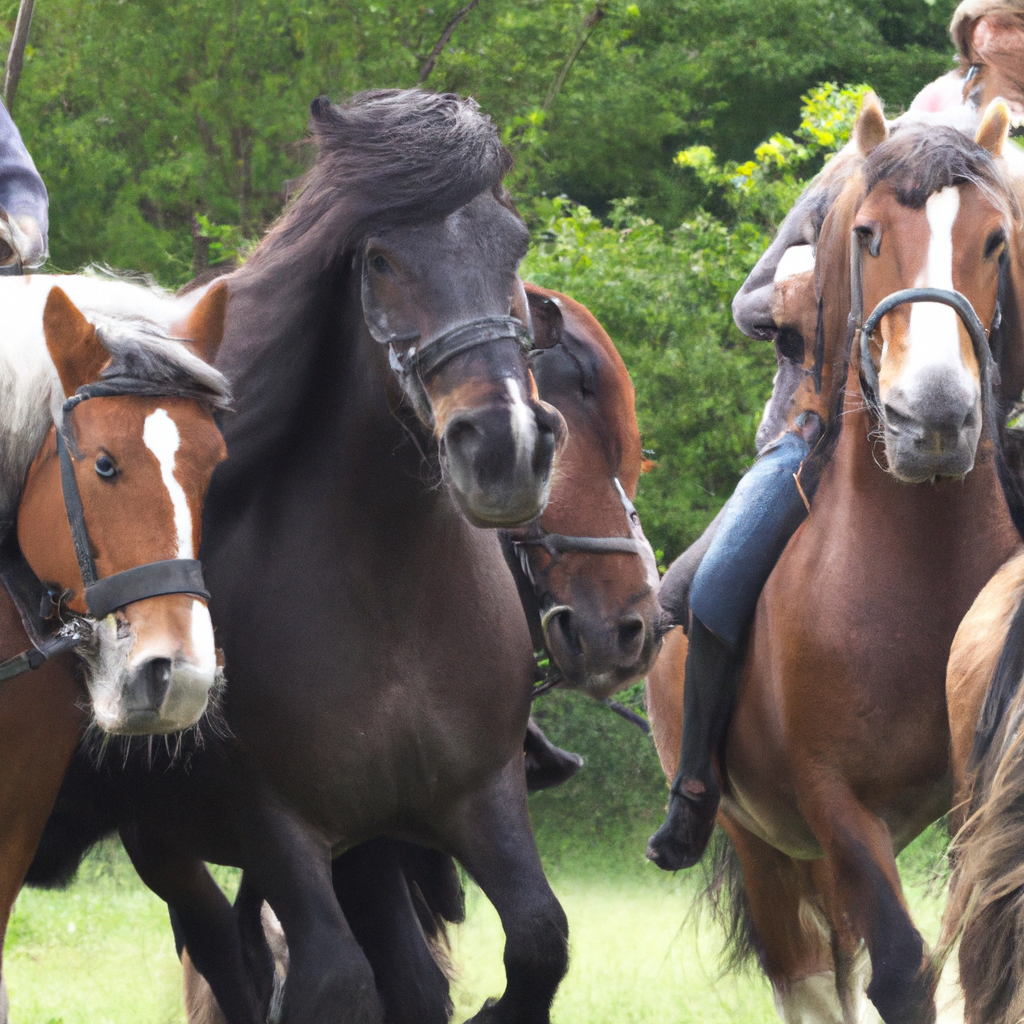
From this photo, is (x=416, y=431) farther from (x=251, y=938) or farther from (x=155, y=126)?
(x=155, y=126)

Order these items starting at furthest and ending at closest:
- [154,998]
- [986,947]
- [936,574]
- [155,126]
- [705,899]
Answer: [155,126] < [154,998] < [705,899] < [936,574] < [986,947]

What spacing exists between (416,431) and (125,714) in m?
1.06

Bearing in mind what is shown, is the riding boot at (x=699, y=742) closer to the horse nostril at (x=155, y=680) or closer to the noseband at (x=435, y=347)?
the noseband at (x=435, y=347)

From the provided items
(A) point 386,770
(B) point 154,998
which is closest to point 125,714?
(A) point 386,770

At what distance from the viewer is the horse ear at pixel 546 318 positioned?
14.7 feet

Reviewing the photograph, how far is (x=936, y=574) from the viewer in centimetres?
389

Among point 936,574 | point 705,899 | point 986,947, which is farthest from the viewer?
point 705,899

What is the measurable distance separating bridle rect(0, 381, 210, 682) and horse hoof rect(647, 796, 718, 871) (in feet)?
7.28

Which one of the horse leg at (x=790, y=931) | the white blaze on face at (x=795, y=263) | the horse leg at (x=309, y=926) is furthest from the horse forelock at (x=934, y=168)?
the horse leg at (x=790, y=931)

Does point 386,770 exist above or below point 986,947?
below

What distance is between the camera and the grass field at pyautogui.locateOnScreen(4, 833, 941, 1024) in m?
6.26

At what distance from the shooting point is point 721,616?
14.8 ft

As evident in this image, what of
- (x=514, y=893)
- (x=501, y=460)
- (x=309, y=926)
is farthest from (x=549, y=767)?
(x=501, y=460)

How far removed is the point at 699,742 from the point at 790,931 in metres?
1.12
